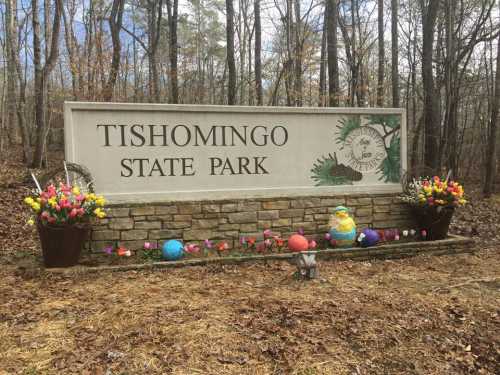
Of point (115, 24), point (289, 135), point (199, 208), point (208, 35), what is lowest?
point (199, 208)

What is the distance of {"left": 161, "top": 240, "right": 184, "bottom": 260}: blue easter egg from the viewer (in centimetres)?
393

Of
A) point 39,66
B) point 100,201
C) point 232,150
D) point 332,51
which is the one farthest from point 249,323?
point 39,66

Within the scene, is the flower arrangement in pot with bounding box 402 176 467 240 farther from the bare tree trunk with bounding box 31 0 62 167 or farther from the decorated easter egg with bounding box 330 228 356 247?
the bare tree trunk with bounding box 31 0 62 167

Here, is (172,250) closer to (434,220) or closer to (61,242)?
(61,242)

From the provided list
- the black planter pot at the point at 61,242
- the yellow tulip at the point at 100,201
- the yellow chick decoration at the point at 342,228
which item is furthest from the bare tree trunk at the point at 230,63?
the black planter pot at the point at 61,242

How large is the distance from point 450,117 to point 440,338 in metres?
7.92

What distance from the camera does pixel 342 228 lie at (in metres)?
4.33

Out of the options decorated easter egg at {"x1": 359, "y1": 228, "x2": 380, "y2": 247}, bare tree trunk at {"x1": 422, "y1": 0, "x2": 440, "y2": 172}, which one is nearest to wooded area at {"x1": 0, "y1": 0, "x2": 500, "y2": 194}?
bare tree trunk at {"x1": 422, "y1": 0, "x2": 440, "y2": 172}

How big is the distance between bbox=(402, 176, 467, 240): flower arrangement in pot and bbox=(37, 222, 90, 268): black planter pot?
379cm

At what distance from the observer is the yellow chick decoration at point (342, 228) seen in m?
4.33

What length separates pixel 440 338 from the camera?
7.80ft

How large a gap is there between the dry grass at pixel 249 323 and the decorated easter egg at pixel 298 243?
0.49m

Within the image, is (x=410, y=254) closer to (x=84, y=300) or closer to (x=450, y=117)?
(x=84, y=300)

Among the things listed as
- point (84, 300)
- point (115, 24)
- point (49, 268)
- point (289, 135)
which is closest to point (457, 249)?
point (289, 135)
